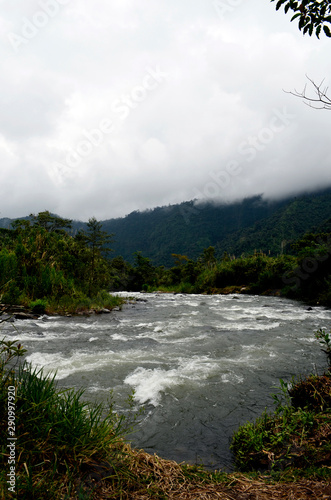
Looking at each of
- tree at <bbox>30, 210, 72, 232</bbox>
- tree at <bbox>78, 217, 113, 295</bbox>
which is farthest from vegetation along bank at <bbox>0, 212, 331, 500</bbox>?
tree at <bbox>30, 210, 72, 232</bbox>

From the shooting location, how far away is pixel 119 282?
57.1 meters

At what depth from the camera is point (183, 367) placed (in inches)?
297

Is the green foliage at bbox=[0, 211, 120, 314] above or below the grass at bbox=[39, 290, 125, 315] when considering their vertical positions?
above

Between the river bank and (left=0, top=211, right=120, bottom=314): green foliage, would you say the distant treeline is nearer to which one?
(left=0, top=211, right=120, bottom=314): green foliage

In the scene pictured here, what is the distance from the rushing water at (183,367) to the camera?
470 cm

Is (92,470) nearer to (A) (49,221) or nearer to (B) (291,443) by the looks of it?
(B) (291,443)

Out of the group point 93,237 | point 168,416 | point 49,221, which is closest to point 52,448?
point 168,416

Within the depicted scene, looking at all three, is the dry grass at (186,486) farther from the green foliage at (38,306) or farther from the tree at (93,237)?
the tree at (93,237)

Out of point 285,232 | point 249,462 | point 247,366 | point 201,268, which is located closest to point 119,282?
point 201,268

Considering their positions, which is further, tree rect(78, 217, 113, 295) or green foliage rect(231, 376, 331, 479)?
tree rect(78, 217, 113, 295)

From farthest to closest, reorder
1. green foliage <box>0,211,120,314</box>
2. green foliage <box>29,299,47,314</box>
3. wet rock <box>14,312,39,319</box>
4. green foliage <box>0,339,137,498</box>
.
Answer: green foliage <box>0,211,120,314</box>, green foliage <box>29,299,47,314</box>, wet rock <box>14,312,39,319</box>, green foliage <box>0,339,137,498</box>

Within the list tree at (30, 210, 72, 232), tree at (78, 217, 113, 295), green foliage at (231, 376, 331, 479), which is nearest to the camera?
green foliage at (231, 376, 331, 479)

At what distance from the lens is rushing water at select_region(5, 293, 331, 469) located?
4.70 meters

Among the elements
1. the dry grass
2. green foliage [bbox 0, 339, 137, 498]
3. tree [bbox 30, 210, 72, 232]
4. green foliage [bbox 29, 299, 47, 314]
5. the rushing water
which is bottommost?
the rushing water
